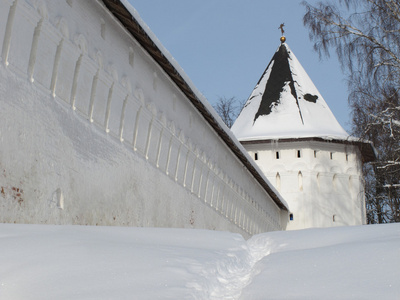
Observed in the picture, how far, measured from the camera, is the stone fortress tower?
1788 centimetres

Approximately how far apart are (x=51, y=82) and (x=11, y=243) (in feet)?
7.77

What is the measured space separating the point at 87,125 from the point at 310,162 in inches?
500

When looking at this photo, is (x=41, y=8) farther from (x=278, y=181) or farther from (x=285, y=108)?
(x=285, y=108)

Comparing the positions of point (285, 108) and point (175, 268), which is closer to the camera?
point (175, 268)

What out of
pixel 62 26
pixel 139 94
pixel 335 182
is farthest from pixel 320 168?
pixel 62 26

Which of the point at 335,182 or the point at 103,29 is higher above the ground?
the point at 335,182

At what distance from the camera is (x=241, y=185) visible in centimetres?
1313

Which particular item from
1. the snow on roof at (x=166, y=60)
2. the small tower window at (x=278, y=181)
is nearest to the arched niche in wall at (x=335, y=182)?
the small tower window at (x=278, y=181)

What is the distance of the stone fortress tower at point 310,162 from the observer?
17.9 m

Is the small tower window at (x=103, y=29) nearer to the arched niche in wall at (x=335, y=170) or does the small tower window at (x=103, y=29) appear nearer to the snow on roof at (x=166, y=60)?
the snow on roof at (x=166, y=60)

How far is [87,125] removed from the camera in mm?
5922

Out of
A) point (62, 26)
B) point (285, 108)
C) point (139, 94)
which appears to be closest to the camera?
point (62, 26)

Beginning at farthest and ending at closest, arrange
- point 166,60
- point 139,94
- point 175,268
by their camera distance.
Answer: point 166,60, point 139,94, point 175,268

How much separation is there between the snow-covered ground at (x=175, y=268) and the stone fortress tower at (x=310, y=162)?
13636mm
